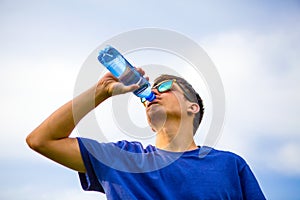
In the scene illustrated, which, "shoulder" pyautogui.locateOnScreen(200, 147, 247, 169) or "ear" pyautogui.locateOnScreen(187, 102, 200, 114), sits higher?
"ear" pyautogui.locateOnScreen(187, 102, 200, 114)

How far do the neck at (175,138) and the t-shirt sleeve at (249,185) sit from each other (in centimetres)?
50

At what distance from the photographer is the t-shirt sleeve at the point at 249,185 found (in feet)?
11.5

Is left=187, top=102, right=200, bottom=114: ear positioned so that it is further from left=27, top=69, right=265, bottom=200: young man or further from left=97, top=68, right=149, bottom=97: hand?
left=97, top=68, right=149, bottom=97: hand

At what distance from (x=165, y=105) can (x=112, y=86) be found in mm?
957

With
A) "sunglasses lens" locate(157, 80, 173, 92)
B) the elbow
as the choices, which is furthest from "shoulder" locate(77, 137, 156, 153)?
"sunglasses lens" locate(157, 80, 173, 92)

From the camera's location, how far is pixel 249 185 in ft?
11.7

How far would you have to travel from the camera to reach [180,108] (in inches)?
166

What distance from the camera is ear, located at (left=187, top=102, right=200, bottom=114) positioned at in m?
4.34

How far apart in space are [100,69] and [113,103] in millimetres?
313

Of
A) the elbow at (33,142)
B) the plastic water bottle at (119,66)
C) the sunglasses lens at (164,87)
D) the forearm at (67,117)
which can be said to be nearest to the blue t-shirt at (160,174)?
the forearm at (67,117)

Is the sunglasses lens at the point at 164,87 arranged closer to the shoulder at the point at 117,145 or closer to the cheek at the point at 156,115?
the cheek at the point at 156,115

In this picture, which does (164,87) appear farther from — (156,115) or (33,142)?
(33,142)

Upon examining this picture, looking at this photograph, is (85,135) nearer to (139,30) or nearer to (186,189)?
(186,189)

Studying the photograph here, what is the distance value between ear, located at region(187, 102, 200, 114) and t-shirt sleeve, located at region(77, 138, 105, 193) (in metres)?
1.35
